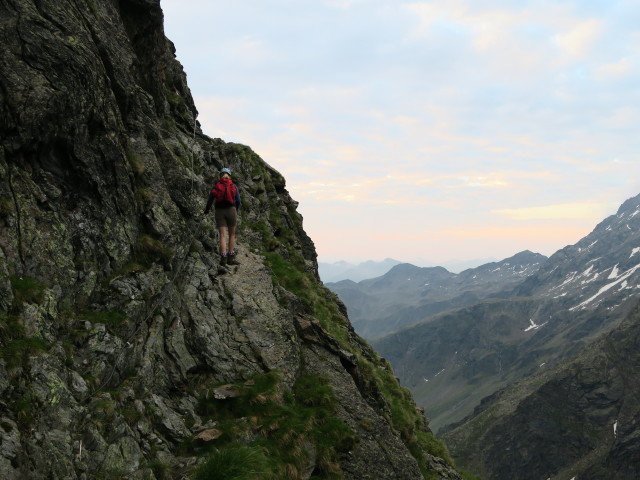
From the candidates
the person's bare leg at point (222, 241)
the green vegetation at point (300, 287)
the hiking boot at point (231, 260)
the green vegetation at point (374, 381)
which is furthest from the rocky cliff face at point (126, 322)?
the green vegetation at point (300, 287)

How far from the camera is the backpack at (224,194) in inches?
867

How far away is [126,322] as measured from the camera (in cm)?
1541

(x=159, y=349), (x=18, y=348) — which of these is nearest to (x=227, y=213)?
(x=159, y=349)

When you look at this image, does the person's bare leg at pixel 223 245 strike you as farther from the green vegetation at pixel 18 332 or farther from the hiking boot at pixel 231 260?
the green vegetation at pixel 18 332

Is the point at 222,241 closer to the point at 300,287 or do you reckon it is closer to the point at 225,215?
the point at 225,215

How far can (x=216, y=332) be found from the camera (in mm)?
18328

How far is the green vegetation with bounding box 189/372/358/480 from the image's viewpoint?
45.4 ft

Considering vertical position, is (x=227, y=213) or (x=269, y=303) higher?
(x=227, y=213)

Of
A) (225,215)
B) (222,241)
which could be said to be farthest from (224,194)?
(222,241)

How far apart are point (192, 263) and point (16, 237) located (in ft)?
25.6

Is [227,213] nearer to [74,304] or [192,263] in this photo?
[192,263]

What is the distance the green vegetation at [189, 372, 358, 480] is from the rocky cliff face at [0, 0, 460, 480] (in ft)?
0.17

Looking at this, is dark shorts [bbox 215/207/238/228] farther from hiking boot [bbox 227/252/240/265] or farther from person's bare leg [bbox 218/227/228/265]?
hiking boot [bbox 227/252/240/265]

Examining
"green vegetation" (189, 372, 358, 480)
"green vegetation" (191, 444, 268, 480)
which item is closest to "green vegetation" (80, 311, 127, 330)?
"green vegetation" (189, 372, 358, 480)
